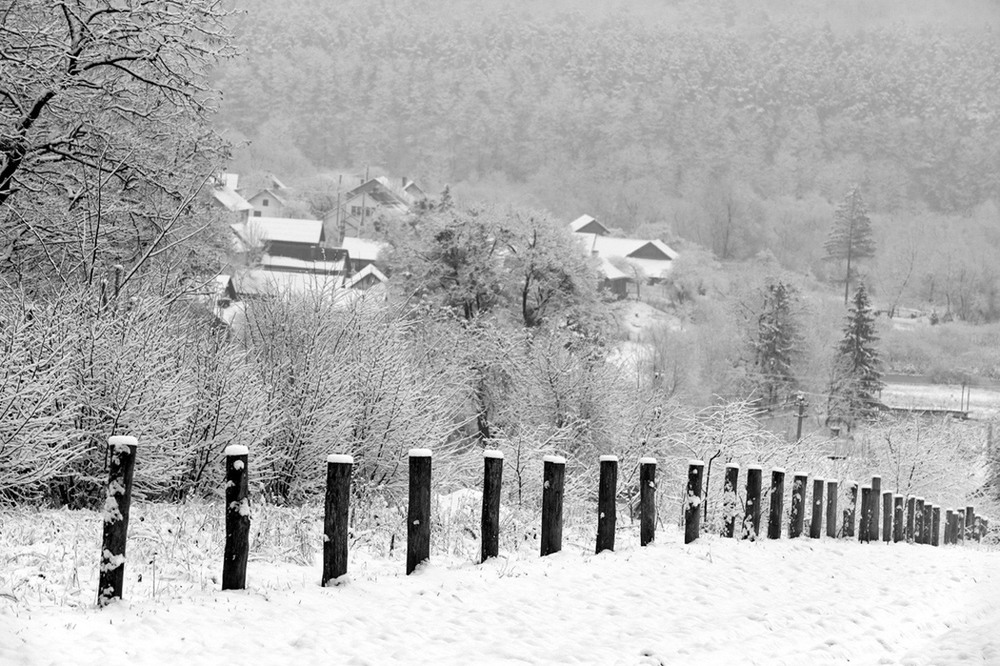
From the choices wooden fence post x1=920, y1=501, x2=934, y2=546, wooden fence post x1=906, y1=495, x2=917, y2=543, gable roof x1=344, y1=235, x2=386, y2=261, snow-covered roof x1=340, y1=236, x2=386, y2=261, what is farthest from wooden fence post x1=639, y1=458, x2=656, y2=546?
gable roof x1=344, y1=235, x2=386, y2=261

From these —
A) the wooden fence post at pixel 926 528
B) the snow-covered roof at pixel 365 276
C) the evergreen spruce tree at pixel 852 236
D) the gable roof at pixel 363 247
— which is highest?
the evergreen spruce tree at pixel 852 236

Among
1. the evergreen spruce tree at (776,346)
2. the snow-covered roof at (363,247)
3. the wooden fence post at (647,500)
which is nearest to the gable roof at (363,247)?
the snow-covered roof at (363,247)

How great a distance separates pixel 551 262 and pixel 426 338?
13.0 metres

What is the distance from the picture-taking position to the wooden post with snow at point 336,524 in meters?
6.80

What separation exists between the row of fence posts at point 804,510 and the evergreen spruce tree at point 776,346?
140 ft

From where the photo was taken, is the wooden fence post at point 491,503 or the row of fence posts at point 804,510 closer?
the wooden fence post at point 491,503

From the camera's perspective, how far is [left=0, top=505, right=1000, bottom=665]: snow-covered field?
553cm

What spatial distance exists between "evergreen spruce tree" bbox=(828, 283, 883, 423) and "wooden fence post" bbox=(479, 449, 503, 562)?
210 feet

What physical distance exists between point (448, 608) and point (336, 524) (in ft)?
2.97

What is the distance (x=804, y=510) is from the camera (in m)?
14.4

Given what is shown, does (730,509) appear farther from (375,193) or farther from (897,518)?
(375,193)

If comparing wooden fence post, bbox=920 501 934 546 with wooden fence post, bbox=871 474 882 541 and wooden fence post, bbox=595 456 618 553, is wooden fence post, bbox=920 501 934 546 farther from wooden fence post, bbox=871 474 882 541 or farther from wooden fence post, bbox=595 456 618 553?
wooden fence post, bbox=595 456 618 553

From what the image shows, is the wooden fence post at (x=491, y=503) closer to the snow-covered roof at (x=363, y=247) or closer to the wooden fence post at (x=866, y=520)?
the wooden fence post at (x=866, y=520)

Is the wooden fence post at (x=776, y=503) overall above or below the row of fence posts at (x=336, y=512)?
below
